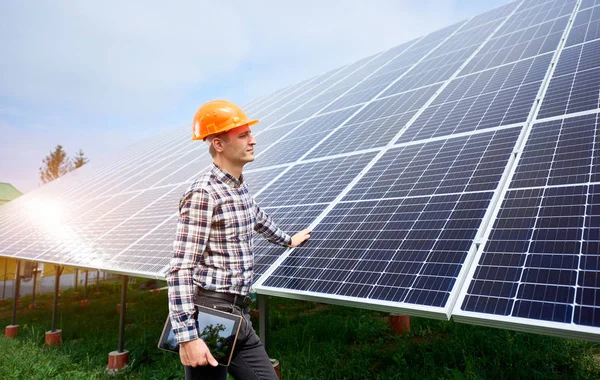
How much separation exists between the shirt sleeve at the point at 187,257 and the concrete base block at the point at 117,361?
20.4 feet

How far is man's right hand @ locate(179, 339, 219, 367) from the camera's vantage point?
2.69m

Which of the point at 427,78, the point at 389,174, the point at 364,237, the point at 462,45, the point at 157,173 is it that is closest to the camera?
the point at 364,237

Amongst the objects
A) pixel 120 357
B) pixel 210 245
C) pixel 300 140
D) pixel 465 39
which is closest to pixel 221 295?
pixel 210 245

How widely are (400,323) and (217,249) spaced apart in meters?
6.77

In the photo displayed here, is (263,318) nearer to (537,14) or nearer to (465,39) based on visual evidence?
(465,39)

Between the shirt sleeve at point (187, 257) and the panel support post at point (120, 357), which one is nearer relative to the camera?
the shirt sleeve at point (187, 257)

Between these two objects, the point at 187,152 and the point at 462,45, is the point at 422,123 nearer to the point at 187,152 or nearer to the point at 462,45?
the point at 462,45

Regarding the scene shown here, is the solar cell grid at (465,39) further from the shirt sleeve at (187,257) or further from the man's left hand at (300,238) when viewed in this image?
the shirt sleeve at (187,257)

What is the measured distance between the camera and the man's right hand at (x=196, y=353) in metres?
2.69

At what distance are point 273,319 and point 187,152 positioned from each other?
20.8 feet

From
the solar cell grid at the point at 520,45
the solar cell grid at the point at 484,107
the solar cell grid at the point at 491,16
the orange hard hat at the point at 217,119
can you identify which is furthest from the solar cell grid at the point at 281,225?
the solar cell grid at the point at 491,16

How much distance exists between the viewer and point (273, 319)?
10.9 meters

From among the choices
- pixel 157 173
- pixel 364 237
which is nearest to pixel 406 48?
pixel 157 173


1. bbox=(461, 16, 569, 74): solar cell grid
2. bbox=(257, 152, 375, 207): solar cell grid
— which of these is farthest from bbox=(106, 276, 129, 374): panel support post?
bbox=(461, 16, 569, 74): solar cell grid
